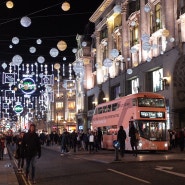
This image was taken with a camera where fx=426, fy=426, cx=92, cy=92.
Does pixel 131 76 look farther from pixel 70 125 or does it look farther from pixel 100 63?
pixel 70 125

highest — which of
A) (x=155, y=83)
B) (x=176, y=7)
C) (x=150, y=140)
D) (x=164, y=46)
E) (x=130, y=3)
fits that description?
(x=130, y=3)

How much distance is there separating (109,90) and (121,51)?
7.22 metres

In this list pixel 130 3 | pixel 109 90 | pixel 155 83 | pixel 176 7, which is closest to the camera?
pixel 176 7

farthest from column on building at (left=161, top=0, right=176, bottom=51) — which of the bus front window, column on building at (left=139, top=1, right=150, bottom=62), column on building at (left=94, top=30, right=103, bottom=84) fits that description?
column on building at (left=94, top=30, right=103, bottom=84)

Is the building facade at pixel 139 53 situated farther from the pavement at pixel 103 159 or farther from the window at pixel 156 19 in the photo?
the pavement at pixel 103 159

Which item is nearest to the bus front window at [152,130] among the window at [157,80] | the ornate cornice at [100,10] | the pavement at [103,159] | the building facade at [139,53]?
the pavement at [103,159]

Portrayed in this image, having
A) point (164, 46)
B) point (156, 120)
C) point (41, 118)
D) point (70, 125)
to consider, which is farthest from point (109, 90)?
point (41, 118)

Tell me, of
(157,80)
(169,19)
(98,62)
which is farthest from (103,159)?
(98,62)

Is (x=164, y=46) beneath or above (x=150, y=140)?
above

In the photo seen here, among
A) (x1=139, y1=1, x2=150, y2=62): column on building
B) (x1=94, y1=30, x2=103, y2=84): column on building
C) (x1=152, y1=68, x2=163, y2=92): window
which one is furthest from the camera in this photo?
→ (x1=94, y1=30, x2=103, y2=84): column on building

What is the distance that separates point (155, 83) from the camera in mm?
45531

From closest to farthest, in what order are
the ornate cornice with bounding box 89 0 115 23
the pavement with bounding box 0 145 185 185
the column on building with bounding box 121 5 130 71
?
the pavement with bounding box 0 145 185 185 < the column on building with bounding box 121 5 130 71 < the ornate cornice with bounding box 89 0 115 23

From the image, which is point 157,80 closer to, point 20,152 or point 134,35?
point 134,35

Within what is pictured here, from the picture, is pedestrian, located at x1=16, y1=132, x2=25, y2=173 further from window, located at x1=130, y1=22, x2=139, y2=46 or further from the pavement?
Result: window, located at x1=130, y1=22, x2=139, y2=46
